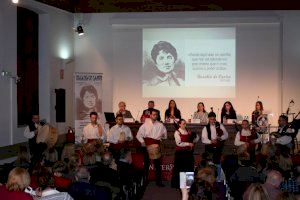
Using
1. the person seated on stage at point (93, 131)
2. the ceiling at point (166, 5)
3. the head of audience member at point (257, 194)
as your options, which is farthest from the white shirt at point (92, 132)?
the head of audience member at point (257, 194)

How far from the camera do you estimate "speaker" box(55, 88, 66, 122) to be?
49.9ft

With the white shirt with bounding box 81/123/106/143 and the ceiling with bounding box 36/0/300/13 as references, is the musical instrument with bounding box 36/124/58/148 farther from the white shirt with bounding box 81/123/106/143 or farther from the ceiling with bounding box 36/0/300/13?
the ceiling with bounding box 36/0/300/13

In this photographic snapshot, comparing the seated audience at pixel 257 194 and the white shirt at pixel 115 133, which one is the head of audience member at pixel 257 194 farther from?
the white shirt at pixel 115 133

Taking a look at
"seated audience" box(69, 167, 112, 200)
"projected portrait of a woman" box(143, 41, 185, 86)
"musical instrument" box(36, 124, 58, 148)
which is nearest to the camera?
"seated audience" box(69, 167, 112, 200)

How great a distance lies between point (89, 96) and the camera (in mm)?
15164

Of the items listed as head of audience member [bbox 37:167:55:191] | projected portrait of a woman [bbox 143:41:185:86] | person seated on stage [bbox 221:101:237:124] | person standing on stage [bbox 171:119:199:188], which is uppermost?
projected portrait of a woman [bbox 143:41:185:86]

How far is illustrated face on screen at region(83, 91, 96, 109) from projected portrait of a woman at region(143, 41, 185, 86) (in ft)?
6.38

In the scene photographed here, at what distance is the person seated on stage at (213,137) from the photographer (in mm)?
11750

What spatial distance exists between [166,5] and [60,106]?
4.00m

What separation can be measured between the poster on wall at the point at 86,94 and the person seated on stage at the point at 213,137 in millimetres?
4154

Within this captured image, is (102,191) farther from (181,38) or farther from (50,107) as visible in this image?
(181,38)

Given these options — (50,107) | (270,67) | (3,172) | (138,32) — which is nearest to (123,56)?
(138,32)

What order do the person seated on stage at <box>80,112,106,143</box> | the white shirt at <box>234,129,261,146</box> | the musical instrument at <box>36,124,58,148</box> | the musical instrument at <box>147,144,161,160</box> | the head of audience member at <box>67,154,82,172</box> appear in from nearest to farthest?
1. the head of audience member at <box>67,154,82,172</box>
2. the musical instrument at <box>147,144,161,160</box>
3. the white shirt at <box>234,129,261,146</box>
4. the musical instrument at <box>36,124,58,148</box>
5. the person seated on stage at <box>80,112,106,143</box>

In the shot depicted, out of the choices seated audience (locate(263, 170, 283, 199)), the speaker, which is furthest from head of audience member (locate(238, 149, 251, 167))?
the speaker
